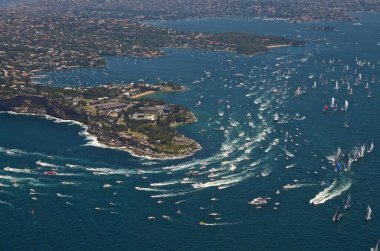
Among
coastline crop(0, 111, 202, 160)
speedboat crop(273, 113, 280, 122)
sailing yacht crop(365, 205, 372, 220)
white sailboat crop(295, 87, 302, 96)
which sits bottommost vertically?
sailing yacht crop(365, 205, 372, 220)

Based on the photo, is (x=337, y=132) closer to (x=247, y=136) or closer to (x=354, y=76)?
(x=247, y=136)

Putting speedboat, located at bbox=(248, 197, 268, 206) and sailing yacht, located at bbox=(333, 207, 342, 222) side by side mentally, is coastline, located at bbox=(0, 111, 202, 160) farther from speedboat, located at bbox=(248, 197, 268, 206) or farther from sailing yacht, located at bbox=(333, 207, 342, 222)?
sailing yacht, located at bbox=(333, 207, 342, 222)

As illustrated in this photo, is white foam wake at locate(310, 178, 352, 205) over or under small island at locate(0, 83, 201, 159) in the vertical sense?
under

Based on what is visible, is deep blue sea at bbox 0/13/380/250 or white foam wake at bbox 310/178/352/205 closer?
deep blue sea at bbox 0/13/380/250

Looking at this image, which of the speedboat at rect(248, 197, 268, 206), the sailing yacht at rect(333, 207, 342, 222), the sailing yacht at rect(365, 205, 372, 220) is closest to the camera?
the sailing yacht at rect(333, 207, 342, 222)

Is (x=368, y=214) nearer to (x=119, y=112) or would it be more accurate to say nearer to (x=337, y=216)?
(x=337, y=216)

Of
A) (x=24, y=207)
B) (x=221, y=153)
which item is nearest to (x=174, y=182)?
(x=221, y=153)

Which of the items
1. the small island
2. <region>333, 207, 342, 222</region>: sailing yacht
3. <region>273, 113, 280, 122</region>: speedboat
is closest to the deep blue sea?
<region>333, 207, 342, 222</region>: sailing yacht
